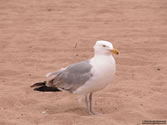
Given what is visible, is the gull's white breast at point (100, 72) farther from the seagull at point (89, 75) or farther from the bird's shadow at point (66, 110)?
the bird's shadow at point (66, 110)

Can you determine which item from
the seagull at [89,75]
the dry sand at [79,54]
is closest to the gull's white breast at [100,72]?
the seagull at [89,75]

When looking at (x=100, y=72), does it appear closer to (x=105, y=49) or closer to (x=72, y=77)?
(x=105, y=49)

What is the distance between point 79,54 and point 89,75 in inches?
116

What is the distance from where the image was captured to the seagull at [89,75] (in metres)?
4.65

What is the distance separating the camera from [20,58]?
742 centimetres

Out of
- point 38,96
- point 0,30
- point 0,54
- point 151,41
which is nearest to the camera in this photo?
point 38,96

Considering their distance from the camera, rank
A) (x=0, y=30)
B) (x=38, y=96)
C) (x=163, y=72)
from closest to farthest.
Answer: (x=38, y=96), (x=163, y=72), (x=0, y=30)

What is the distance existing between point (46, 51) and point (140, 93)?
8.63ft

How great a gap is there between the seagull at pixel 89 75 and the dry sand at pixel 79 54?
245 millimetres

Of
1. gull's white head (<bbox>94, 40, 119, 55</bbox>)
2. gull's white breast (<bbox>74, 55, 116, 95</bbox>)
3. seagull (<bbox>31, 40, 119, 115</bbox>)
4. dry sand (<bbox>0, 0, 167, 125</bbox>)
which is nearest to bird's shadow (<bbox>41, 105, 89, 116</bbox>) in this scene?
dry sand (<bbox>0, 0, 167, 125</bbox>)

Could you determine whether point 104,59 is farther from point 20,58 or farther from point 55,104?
point 20,58

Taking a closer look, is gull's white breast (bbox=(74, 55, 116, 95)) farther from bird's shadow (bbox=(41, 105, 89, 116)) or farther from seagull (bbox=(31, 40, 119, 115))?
bird's shadow (bbox=(41, 105, 89, 116))

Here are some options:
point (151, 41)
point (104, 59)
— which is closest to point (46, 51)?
point (151, 41)

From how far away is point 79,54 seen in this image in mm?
7621
